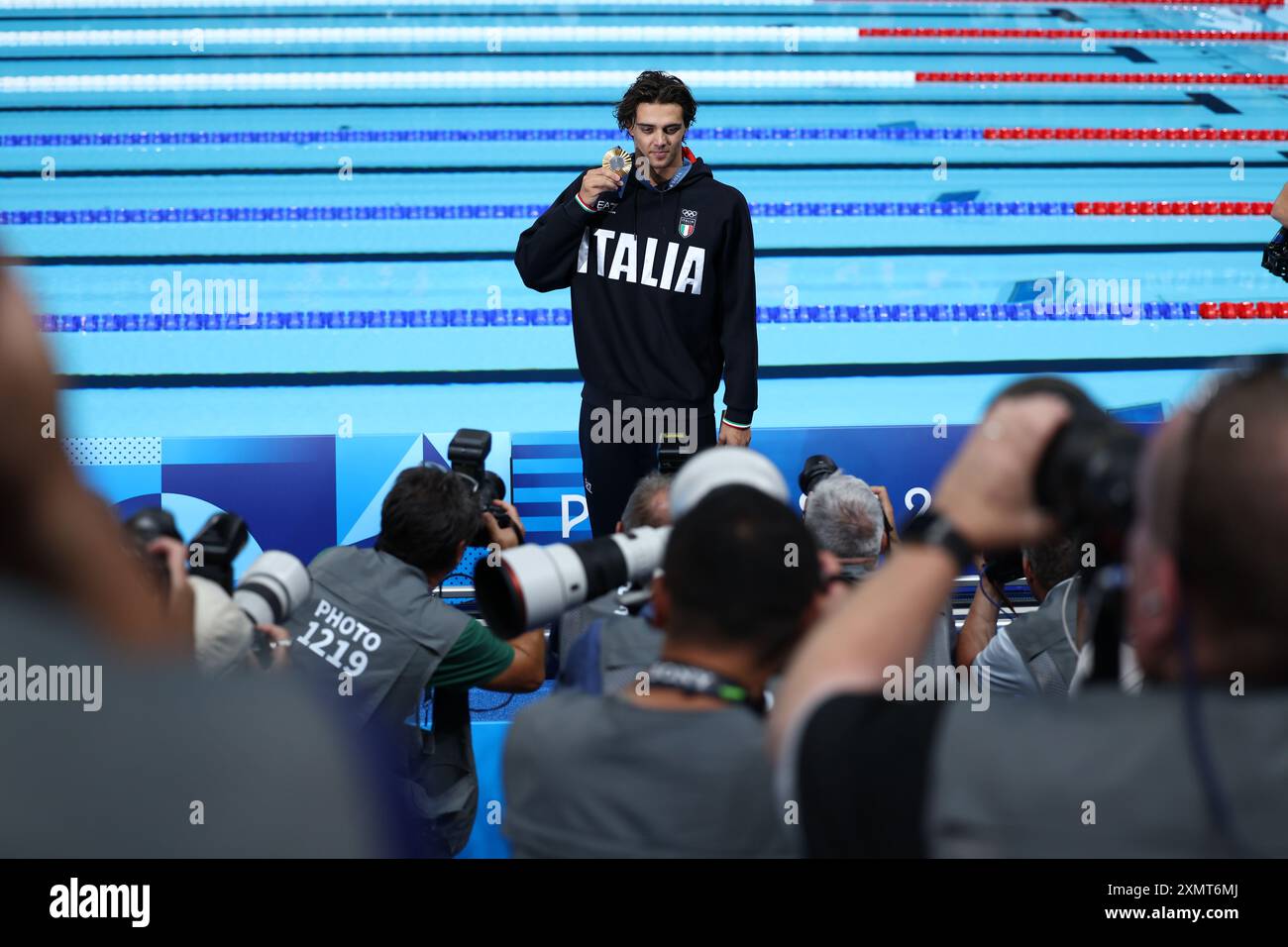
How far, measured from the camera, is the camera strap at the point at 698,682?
117 centimetres

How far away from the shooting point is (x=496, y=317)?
508 centimetres

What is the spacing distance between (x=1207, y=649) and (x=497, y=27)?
7.74 meters

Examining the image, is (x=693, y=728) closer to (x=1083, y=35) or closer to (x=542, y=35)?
(x=542, y=35)

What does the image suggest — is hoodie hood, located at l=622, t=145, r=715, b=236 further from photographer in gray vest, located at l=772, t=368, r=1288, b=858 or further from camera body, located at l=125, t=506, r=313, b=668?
photographer in gray vest, located at l=772, t=368, r=1288, b=858

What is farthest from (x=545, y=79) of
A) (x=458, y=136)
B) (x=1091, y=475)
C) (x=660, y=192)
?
(x=1091, y=475)

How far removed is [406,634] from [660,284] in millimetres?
1408

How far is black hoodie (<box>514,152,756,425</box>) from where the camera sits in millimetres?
3145

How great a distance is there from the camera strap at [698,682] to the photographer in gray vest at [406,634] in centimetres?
95

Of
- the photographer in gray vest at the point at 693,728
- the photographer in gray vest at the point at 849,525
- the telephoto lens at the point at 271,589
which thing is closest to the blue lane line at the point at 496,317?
the photographer in gray vest at the point at 849,525

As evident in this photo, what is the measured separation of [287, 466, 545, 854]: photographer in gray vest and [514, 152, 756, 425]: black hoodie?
1.05 meters

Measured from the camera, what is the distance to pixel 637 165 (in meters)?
3.18

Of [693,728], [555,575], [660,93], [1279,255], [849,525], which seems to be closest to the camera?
[693,728]

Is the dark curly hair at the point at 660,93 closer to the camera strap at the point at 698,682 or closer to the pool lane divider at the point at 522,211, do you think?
the camera strap at the point at 698,682

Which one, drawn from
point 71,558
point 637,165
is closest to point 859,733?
point 71,558
